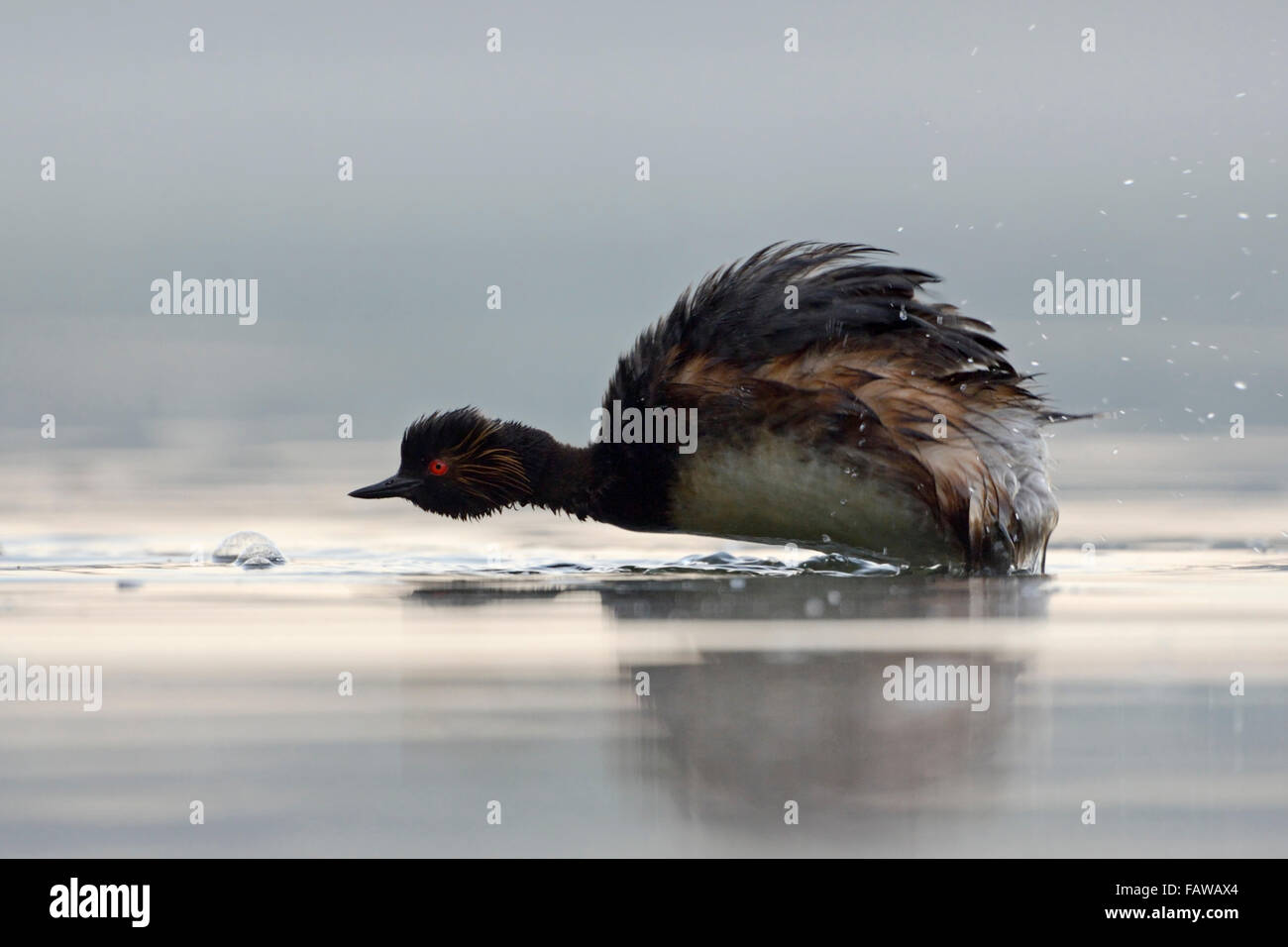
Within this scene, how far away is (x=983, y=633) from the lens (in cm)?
493

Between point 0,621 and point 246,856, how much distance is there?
318 centimetres

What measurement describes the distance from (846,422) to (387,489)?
8.41ft

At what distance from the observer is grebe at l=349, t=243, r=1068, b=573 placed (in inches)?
286

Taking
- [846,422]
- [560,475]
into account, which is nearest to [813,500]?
[846,422]

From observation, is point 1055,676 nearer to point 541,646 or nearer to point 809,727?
point 809,727

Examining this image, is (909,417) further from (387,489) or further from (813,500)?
(387,489)

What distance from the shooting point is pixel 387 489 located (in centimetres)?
840

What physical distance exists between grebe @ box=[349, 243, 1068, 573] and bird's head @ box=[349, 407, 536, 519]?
915mm

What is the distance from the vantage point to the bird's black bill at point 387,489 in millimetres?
8398

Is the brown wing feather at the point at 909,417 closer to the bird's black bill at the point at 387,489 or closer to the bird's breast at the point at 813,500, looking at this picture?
the bird's breast at the point at 813,500

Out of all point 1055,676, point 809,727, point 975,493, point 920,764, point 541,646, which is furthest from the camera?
point 975,493

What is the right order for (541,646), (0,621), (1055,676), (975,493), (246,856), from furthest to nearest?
(975,493) → (0,621) → (541,646) → (1055,676) → (246,856)

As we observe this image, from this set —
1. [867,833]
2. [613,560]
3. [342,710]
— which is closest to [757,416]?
[613,560]

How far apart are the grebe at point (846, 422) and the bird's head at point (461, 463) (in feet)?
3.00
